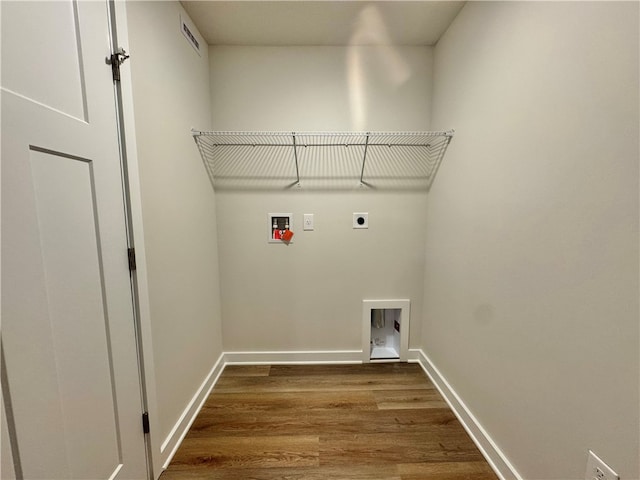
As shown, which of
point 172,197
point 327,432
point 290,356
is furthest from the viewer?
point 290,356

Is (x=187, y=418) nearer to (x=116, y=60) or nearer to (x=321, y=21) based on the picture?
(x=116, y=60)

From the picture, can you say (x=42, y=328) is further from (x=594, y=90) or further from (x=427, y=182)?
(x=427, y=182)

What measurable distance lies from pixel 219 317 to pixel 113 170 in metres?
Result: 1.40

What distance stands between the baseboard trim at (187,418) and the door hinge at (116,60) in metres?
1.70

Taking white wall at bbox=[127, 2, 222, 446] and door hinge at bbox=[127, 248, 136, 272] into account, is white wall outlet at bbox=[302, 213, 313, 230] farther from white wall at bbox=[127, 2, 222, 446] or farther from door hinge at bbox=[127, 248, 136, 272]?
door hinge at bbox=[127, 248, 136, 272]

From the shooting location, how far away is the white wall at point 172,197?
3.81 ft

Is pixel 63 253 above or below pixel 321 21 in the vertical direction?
below

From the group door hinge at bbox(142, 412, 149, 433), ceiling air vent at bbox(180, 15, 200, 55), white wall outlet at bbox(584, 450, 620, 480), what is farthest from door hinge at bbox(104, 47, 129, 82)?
white wall outlet at bbox(584, 450, 620, 480)

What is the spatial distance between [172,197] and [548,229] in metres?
1.73

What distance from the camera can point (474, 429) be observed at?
4.66ft

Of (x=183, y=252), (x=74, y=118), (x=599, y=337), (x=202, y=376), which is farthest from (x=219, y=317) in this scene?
(x=599, y=337)

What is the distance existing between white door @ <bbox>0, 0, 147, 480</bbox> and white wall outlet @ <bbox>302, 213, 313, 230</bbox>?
1170 millimetres

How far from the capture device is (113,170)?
0.99 m

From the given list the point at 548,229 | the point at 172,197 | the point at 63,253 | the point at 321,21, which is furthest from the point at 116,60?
the point at 548,229
